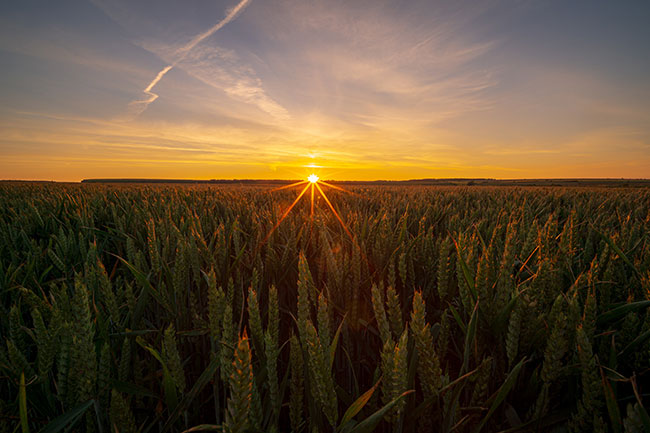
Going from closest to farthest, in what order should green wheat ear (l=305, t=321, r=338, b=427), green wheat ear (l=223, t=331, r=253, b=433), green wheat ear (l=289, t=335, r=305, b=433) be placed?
1. green wheat ear (l=223, t=331, r=253, b=433)
2. green wheat ear (l=305, t=321, r=338, b=427)
3. green wheat ear (l=289, t=335, r=305, b=433)

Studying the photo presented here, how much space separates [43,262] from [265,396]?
194cm

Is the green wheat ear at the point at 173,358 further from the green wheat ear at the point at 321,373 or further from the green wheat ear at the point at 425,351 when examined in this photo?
the green wheat ear at the point at 425,351

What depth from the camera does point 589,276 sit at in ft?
3.11

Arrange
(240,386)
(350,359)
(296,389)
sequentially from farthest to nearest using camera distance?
(350,359)
(296,389)
(240,386)

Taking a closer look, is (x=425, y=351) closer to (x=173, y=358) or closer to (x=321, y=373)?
(x=321, y=373)

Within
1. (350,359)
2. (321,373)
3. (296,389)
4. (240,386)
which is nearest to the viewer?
(240,386)

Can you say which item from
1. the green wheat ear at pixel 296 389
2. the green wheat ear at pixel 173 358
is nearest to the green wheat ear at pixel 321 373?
the green wheat ear at pixel 296 389

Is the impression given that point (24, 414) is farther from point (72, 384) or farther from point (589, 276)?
point (589, 276)

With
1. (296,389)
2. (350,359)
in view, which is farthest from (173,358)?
(350,359)

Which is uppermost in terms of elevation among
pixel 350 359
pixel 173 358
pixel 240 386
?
pixel 240 386

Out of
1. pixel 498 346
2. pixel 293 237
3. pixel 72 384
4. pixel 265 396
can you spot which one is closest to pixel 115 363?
pixel 72 384

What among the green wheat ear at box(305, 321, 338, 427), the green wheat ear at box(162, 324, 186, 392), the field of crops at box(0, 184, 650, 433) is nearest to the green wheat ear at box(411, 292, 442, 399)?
the field of crops at box(0, 184, 650, 433)

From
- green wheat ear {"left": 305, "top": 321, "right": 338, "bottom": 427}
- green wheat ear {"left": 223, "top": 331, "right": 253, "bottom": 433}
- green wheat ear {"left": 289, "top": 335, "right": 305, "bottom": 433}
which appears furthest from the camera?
green wheat ear {"left": 289, "top": 335, "right": 305, "bottom": 433}

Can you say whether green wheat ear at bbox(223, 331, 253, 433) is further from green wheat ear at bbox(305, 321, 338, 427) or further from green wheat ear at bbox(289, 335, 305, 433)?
green wheat ear at bbox(289, 335, 305, 433)
